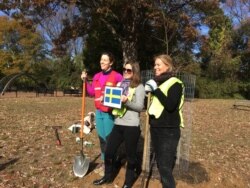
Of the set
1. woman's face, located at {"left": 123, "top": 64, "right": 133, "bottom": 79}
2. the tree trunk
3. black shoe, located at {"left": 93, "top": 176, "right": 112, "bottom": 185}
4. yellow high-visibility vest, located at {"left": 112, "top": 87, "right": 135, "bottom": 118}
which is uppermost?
the tree trunk

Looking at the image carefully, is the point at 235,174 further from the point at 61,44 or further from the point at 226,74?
the point at 226,74

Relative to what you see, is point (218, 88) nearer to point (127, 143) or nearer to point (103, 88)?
point (103, 88)

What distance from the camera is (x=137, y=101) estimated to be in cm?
585

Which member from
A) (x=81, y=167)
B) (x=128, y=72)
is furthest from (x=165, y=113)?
(x=81, y=167)

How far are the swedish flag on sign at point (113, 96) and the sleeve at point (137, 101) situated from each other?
15 centimetres

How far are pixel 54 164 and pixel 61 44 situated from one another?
19223 millimetres

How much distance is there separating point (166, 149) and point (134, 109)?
936 mm


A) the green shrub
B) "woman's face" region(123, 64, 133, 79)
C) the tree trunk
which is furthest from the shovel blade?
the green shrub

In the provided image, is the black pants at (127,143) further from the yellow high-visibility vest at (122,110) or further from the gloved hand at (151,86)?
the gloved hand at (151,86)

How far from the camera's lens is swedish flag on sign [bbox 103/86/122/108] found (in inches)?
232

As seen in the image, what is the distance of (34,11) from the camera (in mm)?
22531

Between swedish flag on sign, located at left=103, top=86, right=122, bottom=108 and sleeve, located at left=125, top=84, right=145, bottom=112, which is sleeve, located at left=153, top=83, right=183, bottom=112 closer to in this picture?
sleeve, located at left=125, top=84, right=145, bottom=112

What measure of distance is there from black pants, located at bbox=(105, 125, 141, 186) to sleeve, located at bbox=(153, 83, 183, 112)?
1.09 meters

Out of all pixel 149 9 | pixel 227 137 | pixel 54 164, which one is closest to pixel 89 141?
pixel 54 164
